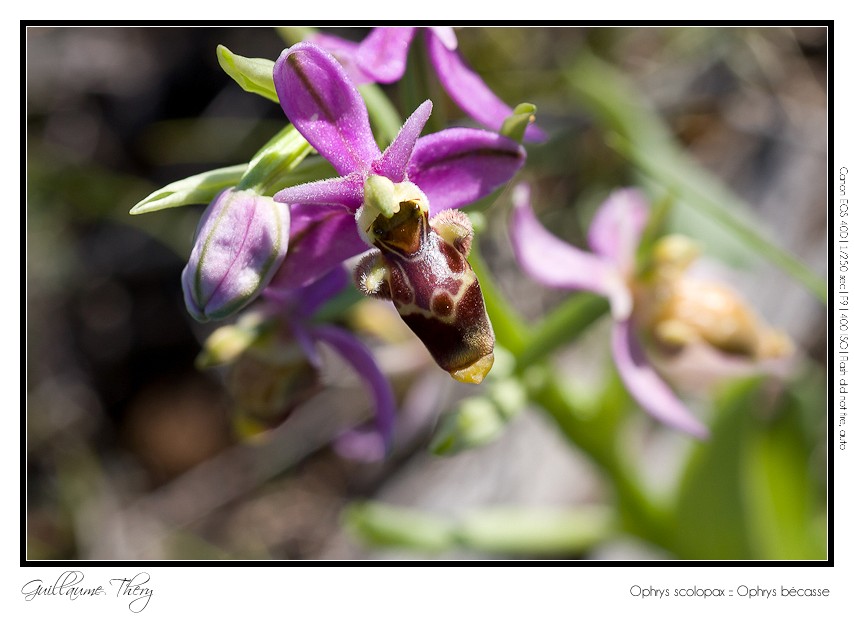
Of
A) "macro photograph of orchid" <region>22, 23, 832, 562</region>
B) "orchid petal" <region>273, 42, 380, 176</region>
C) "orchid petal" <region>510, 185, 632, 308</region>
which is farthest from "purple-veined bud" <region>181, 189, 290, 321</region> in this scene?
"orchid petal" <region>510, 185, 632, 308</region>

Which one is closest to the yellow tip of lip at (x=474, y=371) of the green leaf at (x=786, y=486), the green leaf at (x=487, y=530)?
the green leaf at (x=487, y=530)

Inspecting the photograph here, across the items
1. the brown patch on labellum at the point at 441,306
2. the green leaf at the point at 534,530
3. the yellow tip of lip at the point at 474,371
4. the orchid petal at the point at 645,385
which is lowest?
the green leaf at the point at 534,530

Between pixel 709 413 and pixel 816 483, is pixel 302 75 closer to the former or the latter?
pixel 709 413

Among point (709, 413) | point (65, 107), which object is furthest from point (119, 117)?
point (709, 413)

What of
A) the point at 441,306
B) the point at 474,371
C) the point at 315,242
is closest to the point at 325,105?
the point at 315,242

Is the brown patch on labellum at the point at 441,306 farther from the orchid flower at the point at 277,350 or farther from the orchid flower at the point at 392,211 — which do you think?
the orchid flower at the point at 277,350

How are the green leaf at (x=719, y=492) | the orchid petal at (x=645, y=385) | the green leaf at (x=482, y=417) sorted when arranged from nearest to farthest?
the green leaf at (x=482, y=417) < the orchid petal at (x=645, y=385) < the green leaf at (x=719, y=492)
